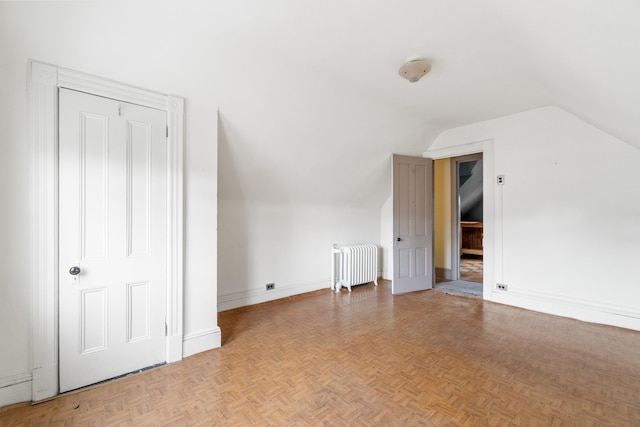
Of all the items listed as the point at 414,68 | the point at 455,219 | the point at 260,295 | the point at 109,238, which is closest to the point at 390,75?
the point at 414,68

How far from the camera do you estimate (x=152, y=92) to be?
238 centimetres

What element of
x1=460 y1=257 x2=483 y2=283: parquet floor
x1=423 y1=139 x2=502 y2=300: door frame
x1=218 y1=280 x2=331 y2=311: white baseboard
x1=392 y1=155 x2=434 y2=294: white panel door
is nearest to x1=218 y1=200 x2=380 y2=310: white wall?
x1=218 y1=280 x2=331 y2=311: white baseboard

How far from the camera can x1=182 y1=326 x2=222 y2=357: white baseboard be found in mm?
2564

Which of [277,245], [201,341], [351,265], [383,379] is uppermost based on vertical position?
[277,245]

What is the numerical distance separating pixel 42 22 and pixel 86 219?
1334 mm

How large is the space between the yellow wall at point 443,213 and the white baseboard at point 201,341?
4.74 m

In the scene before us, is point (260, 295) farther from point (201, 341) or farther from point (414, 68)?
point (414, 68)

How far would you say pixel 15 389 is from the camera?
1893 millimetres

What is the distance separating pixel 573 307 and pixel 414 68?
3.59 metres

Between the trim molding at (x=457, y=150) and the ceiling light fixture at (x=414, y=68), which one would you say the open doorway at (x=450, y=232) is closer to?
the trim molding at (x=457, y=150)

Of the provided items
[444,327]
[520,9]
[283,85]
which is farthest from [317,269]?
[520,9]

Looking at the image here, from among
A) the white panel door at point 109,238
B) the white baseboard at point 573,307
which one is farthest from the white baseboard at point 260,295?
the white baseboard at point 573,307

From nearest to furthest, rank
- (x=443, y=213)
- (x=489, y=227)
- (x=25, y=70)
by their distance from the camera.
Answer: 1. (x=25, y=70)
2. (x=489, y=227)
3. (x=443, y=213)

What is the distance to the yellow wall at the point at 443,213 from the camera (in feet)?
18.7
